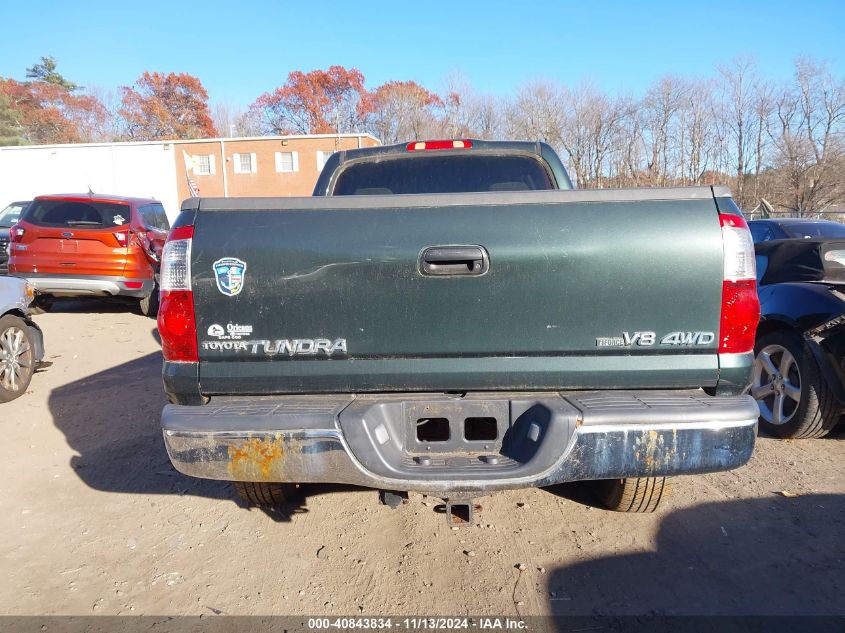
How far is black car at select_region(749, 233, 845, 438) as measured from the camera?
4055 mm

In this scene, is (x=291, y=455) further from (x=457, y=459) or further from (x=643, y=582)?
(x=643, y=582)

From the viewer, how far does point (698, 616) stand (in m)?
2.50

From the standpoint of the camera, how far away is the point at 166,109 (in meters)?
58.0

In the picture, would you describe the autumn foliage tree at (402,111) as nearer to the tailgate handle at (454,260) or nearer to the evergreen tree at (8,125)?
the evergreen tree at (8,125)

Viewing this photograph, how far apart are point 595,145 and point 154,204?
31522 mm

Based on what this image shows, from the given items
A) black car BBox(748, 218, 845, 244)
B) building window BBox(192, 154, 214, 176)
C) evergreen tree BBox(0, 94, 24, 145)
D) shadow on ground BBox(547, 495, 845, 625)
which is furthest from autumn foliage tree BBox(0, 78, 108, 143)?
shadow on ground BBox(547, 495, 845, 625)

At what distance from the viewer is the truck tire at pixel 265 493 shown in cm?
318

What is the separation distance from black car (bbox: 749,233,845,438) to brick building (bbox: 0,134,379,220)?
31.5 m

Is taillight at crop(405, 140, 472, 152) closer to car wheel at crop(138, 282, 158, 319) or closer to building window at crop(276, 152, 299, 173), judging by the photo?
car wheel at crop(138, 282, 158, 319)

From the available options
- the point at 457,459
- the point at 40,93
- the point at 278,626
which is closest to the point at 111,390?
the point at 278,626

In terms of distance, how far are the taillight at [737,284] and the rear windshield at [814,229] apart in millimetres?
5822

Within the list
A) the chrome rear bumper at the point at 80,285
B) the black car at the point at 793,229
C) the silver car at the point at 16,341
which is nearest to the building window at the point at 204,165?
the chrome rear bumper at the point at 80,285

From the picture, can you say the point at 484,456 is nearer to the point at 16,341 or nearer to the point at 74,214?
the point at 16,341

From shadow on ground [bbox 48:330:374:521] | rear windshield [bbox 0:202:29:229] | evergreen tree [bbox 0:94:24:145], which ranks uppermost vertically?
evergreen tree [bbox 0:94:24:145]
